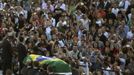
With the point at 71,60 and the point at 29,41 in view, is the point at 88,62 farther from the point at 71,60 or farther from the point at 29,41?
the point at 29,41

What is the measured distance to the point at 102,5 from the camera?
25828 millimetres

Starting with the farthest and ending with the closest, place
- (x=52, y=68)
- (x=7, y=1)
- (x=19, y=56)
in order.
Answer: (x=7, y=1), (x=19, y=56), (x=52, y=68)

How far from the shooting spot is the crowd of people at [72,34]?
1891 centimetres

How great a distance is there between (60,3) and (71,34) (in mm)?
3601

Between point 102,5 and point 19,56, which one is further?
point 102,5

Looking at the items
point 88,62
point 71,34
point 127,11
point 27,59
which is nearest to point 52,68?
point 27,59

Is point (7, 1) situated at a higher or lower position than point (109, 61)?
higher

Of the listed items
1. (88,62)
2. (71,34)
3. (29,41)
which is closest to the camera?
(88,62)

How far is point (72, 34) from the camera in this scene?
23156mm

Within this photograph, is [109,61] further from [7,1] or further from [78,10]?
[7,1]

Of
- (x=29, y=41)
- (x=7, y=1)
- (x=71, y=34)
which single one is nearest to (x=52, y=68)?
(x=29, y=41)

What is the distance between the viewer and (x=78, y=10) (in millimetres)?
25641

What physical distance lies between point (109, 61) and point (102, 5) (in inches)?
232

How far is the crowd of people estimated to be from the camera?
744 inches
